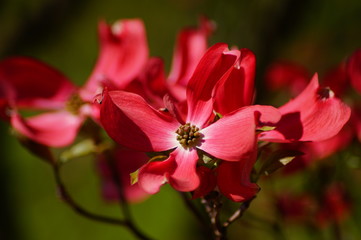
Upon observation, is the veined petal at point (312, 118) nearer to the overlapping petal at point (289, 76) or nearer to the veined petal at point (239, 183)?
the veined petal at point (239, 183)

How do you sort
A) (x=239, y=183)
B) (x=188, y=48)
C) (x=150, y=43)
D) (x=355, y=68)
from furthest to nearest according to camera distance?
(x=150, y=43) < (x=188, y=48) < (x=355, y=68) < (x=239, y=183)

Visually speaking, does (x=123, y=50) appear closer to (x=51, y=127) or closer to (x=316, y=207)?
(x=51, y=127)

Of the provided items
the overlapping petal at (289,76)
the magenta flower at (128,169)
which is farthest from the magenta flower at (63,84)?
the overlapping petal at (289,76)

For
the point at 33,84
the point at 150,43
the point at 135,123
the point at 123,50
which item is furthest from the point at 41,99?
the point at 150,43

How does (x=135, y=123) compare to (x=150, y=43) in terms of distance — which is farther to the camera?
(x=150, y=43)

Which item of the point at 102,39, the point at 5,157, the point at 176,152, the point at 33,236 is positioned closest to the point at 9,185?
the point at 5,157
